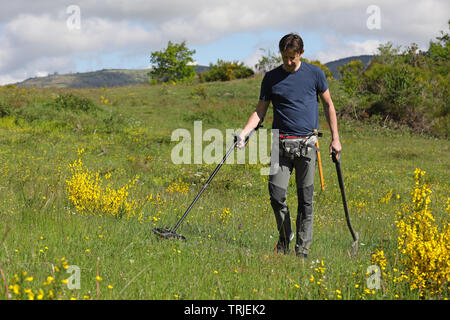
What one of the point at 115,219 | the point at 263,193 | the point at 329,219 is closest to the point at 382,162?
the point at 263,193

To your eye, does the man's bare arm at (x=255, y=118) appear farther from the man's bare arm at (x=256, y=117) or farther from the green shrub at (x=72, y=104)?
the green shrub at (x=72, y=104)

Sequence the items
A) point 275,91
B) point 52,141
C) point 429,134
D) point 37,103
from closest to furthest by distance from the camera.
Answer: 1. point 275,91
2. point 52,141
3. point 37,103
4. point 429,134

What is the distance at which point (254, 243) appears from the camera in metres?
5.22

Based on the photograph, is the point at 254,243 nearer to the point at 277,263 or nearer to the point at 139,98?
the point at 277,263

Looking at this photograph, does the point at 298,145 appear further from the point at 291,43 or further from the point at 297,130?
the point at 291,43


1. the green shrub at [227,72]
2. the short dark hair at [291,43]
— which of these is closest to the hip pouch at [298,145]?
the short dark hair at [291,43]

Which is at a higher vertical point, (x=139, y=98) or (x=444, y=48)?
(x=444, y=48)

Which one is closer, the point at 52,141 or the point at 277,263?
the point at 277,263

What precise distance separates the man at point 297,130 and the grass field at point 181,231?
43cm

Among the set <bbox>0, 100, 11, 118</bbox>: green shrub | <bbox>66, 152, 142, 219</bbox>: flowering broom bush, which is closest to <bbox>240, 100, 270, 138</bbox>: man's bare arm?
<bbox>66, 152, 142, 219</bbox>: flowering broom bush

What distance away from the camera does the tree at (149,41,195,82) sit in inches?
2790

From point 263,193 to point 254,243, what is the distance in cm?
409

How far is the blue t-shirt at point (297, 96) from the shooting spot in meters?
4.64

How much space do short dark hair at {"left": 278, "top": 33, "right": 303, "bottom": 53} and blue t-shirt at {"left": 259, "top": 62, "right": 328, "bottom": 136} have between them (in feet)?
1.16
